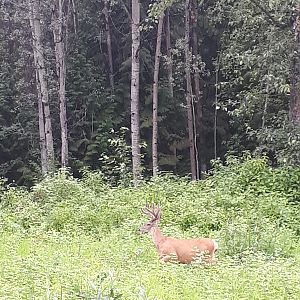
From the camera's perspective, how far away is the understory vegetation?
5594 millimetres

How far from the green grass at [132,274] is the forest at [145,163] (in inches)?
0.9

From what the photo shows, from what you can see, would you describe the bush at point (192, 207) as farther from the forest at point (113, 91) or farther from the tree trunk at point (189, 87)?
the forest at point (113, 91)

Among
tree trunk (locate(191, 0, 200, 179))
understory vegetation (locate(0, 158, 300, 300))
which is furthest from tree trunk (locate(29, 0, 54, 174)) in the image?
tree trunk (locate(191, 0, 200, 179))

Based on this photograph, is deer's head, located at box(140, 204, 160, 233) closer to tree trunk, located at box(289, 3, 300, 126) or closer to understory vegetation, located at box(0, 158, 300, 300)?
understory vegetation, located at box(0, 158, 300, 300)

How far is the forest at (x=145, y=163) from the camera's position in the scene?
6156 mm

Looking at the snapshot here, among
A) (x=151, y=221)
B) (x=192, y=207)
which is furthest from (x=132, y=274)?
(x=192, y=207)

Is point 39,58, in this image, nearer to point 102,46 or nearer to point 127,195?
point 127,195

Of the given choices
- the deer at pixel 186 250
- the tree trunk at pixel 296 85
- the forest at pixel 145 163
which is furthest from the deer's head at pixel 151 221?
the tree trunk at pixel 296 85

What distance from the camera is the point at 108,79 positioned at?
25.2 metres

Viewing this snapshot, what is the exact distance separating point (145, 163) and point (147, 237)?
14103 millimetres

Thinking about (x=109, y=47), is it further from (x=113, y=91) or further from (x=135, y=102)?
(x=135, y=102)

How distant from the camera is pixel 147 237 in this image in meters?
8.68

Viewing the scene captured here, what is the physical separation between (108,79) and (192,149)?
5.94m

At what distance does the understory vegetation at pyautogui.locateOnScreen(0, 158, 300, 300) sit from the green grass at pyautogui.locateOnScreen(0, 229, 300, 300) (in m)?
0.01
